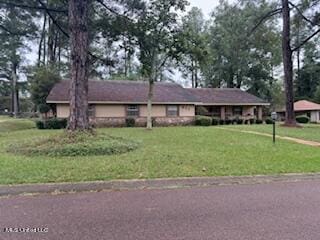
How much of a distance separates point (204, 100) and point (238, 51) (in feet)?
37.9

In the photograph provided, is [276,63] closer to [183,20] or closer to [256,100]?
[256,100]

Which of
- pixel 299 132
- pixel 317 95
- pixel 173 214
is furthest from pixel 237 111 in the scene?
pixel 173 214

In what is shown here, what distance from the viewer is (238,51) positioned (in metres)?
42.8

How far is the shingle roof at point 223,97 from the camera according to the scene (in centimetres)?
3581

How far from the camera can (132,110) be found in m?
29.2

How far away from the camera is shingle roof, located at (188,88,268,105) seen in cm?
3581

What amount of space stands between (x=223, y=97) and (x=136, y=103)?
12.3 metres

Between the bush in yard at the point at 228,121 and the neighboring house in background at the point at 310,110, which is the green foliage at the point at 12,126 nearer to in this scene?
the bush in yard at the point at 228,121

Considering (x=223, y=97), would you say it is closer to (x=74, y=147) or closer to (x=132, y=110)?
(x=132, y=110)

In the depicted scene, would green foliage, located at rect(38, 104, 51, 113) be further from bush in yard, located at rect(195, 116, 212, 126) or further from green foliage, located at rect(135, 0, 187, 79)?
bush in yard, located at rect(195, 116, 212, 126)

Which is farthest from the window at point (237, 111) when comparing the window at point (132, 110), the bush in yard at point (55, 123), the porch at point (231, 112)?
the bush in yard at point (55, 123)

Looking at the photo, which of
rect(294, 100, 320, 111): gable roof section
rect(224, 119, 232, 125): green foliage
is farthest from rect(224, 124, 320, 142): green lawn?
rect(294, 100, 320, 111): gable roof section

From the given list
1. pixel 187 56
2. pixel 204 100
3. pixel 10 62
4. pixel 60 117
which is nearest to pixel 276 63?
pixel 204 100

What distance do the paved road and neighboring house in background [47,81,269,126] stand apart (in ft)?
72.8
